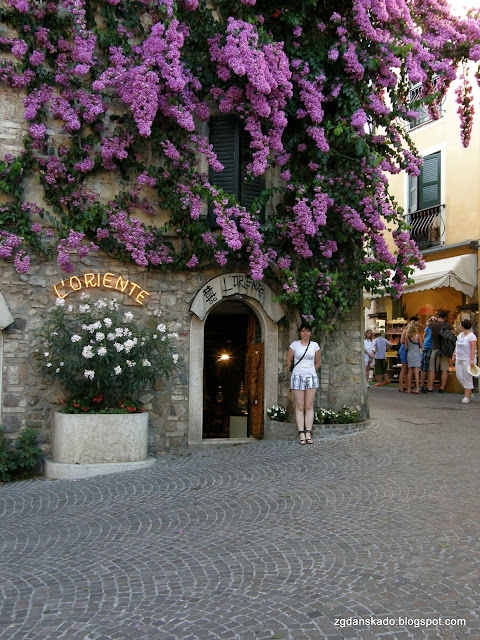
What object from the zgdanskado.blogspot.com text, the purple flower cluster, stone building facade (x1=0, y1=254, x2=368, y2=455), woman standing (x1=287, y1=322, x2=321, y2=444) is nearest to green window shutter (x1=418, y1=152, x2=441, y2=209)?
stone building facade (x1=0, y1=254, x2=368, y2=455)

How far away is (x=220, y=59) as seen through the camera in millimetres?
8766

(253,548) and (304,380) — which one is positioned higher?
(304,380)

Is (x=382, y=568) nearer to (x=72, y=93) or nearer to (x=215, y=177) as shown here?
(x=215, y=177)

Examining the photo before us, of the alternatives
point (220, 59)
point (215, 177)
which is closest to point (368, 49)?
point (220, 59)

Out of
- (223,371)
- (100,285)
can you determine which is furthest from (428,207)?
(100,285)

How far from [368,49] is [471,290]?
7355 millimetres

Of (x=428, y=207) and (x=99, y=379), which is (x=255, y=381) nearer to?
(x=99, y=379)

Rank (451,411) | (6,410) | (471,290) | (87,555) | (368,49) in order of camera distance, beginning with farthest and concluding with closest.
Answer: (471,290), (451,411), (368,49), (6,410), (87,555)

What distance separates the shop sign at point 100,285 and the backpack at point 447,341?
783 centimetres

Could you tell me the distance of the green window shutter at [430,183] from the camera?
16.8m

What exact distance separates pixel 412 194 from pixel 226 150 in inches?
392

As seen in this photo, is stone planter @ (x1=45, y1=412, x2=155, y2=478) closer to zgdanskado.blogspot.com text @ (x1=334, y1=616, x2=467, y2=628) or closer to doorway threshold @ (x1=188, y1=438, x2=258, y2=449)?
doorway threshold @ (x1=188, y1=438, x2=258, y2=449)

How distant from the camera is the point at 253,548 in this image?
4.69 m

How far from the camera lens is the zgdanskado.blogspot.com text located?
3.37m
